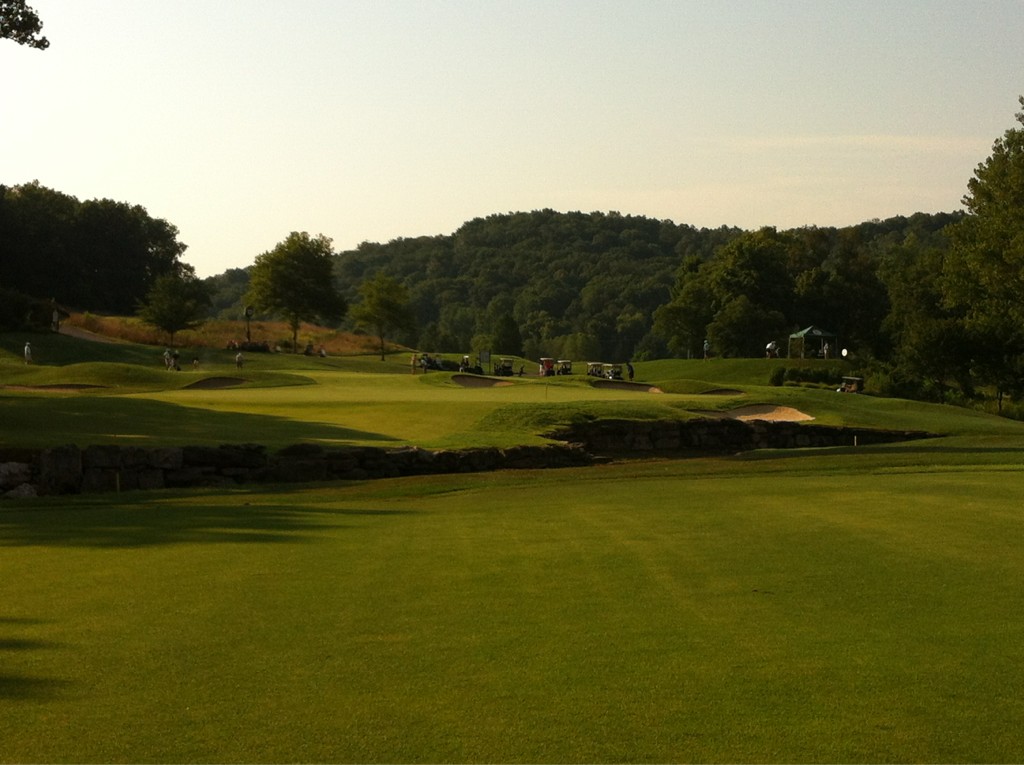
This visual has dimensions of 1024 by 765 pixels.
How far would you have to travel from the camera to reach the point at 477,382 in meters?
51.3

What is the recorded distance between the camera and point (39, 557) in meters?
11.6

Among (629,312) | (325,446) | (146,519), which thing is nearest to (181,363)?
(325,446)

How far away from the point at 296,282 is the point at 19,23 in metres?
54.0

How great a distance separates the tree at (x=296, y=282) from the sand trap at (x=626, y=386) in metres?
34.2

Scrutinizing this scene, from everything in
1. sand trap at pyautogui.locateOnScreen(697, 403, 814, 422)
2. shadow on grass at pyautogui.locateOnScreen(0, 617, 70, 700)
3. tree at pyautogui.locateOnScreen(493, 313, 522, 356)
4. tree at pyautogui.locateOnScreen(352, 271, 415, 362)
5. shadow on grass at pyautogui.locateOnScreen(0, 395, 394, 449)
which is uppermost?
tree at pyautogui.locateOnScreen(352, 271, 415, 362)

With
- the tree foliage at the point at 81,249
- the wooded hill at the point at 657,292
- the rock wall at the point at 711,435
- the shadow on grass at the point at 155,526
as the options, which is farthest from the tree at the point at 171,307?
the shadow on grass at the point at 155,526

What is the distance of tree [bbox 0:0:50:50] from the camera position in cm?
2994

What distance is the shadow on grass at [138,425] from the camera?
25.5 meters

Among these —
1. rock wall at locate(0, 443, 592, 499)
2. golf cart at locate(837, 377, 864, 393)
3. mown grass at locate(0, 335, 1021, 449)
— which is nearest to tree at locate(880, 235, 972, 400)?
golf cart at locate(837, 377, 864, 393)

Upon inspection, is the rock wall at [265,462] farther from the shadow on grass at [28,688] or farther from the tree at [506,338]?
the tree at [506,338]

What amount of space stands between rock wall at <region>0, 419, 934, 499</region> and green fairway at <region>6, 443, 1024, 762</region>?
7.55 meters

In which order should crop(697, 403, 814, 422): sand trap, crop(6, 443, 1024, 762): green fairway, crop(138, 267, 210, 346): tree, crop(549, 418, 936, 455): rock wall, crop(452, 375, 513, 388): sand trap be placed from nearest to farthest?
crop(6, 443, 1024, 762): green fairway < crop(549, 418, 936, 455): rock wall < crop(697, 403, 814, 422): sand trap < crop(452, 375, 513, 388): sand trap < crop(138, 267, 210, 346): tree

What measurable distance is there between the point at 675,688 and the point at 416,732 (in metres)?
1.58

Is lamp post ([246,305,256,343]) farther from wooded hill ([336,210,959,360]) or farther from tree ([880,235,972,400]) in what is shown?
tree ([880,235,972,400])
